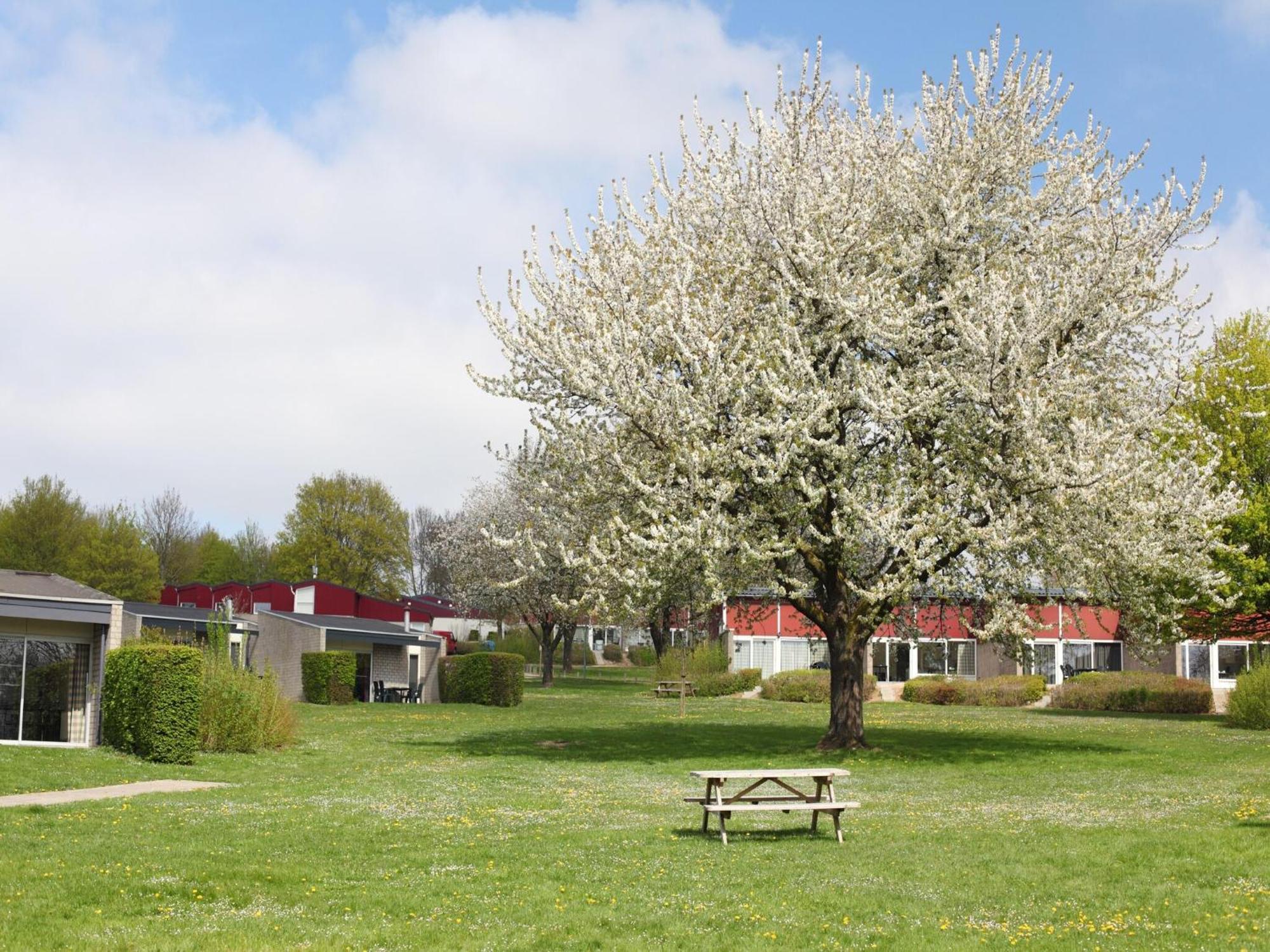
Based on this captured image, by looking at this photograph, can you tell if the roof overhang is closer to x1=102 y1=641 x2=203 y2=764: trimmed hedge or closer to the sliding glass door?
the sliding glass door

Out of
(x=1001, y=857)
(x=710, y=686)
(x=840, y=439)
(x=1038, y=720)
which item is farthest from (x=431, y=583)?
(x=1001, y=857)

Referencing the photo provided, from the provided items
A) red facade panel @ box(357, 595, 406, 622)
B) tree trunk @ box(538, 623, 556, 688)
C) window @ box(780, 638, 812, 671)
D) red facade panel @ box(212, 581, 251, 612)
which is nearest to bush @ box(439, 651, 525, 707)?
tree trunk @ box(538, 623, 556, 688)

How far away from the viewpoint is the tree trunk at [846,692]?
87.8ft

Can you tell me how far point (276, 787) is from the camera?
1989 cm

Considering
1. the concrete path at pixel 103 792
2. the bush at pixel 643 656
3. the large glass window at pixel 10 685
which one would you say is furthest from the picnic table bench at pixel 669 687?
the bush at pixel 643 656

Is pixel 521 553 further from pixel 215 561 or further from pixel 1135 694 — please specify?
pixel 215 561

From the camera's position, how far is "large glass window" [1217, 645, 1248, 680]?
59.3 metres

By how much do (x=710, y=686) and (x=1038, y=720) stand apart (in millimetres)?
18256

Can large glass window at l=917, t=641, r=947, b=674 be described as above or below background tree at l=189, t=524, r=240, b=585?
below

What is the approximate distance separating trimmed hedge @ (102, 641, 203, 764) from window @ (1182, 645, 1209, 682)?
50399mm

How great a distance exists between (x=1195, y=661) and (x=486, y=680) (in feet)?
117

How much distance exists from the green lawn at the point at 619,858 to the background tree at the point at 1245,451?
1311 cm

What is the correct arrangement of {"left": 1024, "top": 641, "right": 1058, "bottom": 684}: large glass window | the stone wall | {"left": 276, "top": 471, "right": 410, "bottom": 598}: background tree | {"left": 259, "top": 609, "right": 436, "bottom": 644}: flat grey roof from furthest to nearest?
1. {"left": 276, "top": 471, "right": 410, "bottom": 598}: background tree
2. {"left": 1024, "top": 641, "right": 1058, "bottom": 684}: large glass window
3. {"left": 259, "top": 609, "right": 436, "bottom": 644}: flat grey roof
4. the stone wall

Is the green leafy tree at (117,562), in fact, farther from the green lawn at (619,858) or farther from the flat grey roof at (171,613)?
the green lawn at (619,858)
